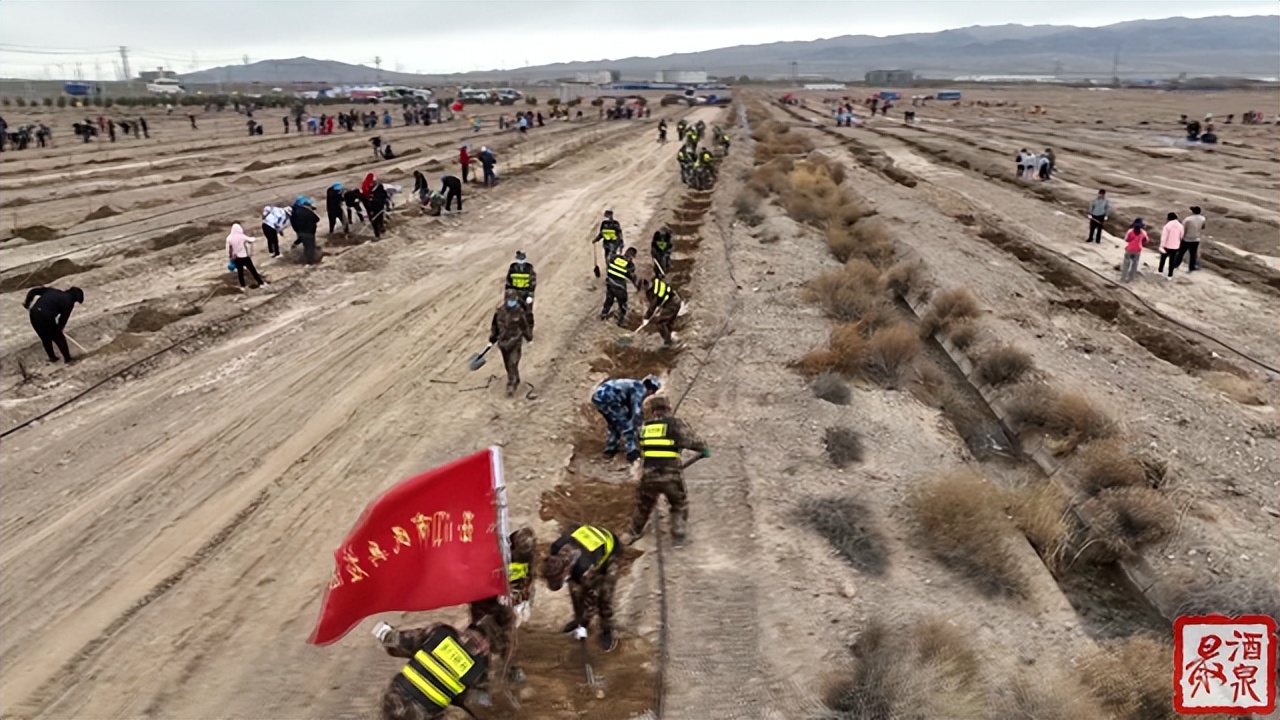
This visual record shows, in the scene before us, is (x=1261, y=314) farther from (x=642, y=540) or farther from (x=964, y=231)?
(x=642, y=540)

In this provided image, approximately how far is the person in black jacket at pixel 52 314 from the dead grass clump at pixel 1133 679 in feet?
51.1

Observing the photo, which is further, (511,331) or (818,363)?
(818,363)

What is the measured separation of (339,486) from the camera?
10.8 meters

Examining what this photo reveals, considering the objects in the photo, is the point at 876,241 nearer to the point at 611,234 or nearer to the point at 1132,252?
the point at 1132,252

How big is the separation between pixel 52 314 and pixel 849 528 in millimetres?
13194

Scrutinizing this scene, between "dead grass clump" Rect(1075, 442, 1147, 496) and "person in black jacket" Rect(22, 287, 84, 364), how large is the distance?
15771 millimetres

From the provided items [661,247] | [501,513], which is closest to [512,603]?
[501,513]

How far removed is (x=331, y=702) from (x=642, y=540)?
360 cm

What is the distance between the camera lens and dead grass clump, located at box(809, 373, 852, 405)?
1329 centimetres

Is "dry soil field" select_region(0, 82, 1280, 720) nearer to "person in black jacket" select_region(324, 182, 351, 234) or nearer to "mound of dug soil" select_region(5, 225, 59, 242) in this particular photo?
"mound of dug soil" select_region(5, 225, 59, 242)

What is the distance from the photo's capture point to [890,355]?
15047 mm

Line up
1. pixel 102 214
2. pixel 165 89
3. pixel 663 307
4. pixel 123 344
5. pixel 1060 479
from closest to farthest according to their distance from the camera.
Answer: pixel 1060 479
pixel 663 307
pixel 123 344
pixel 102 214
pixel 165 89

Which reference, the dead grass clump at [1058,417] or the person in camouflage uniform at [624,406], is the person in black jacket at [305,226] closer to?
the person in camouflage uniform at [624,406]

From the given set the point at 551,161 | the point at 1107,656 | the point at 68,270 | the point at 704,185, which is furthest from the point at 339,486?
the point at 551,161
